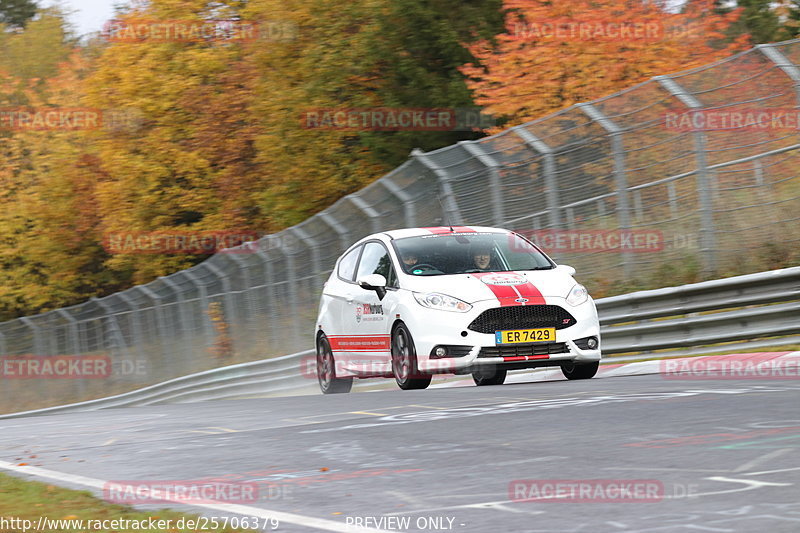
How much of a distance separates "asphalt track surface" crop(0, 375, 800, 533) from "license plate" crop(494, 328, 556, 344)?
93 centimetres

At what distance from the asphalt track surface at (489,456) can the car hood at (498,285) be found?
1.25 m

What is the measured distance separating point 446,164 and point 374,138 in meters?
15.4

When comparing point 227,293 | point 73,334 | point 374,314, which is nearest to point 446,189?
point 374,314

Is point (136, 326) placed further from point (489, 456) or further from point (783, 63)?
point (489, 456)

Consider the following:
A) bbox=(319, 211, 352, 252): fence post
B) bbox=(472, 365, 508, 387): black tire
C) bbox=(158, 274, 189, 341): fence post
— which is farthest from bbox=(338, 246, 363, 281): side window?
bbox=(158, 274, 189, 341): fence post

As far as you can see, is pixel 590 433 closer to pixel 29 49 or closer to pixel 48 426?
pixel 48 426

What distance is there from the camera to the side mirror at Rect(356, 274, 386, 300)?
13125mm

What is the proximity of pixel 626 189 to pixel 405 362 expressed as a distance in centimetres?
474

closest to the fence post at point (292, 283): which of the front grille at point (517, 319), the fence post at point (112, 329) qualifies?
the front grille at point (517, 319)

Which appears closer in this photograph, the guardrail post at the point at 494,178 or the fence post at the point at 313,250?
the guardrail post at the point at 494,178

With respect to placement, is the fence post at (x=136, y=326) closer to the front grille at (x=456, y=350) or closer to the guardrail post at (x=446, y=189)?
the guardrail post at (x=446, y=189)

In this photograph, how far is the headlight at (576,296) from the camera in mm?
12531

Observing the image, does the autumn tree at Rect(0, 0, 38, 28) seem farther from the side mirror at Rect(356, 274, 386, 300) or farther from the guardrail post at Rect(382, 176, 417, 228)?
the side mirror at Rect(356, 274, 386, 300)

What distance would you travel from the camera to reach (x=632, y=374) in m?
13.5
